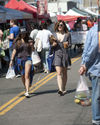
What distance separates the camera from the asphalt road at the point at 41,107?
7.54 metres

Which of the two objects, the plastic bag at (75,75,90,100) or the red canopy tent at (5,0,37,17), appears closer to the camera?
the plastic bag at (75,75,90,100)

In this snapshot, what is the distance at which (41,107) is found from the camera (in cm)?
878

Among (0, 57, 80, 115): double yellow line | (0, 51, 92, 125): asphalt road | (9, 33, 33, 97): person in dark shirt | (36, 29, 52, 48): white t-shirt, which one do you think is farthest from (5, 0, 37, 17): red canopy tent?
(9, 33, 33, 97): person in dark shirt

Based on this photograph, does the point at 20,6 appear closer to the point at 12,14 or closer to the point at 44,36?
the point at 12,14

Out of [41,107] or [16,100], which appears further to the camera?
[16,100]

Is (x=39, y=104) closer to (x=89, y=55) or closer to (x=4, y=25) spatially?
(x=89, y=55)

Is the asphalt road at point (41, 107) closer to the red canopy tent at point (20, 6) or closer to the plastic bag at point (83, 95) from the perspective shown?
the plastic bag at point (83, 95)

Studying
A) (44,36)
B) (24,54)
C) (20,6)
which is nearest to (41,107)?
(24,54)

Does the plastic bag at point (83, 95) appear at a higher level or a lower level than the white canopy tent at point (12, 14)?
lower

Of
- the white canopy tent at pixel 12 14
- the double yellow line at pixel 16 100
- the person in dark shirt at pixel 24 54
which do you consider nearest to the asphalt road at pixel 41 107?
the double yellow line at pixel 16 100

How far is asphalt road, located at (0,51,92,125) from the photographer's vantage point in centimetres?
754

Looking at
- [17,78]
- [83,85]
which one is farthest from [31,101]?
[17,78]

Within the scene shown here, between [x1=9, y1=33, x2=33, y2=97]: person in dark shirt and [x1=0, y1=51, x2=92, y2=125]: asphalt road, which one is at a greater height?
[x1=9, y1=33, x2=33, y2=97]: person in dark shirt

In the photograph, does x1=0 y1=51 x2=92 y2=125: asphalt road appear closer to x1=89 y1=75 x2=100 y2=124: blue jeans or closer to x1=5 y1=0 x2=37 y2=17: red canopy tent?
x1=89 y1=75 x2=100 y2=124: blue jeans
